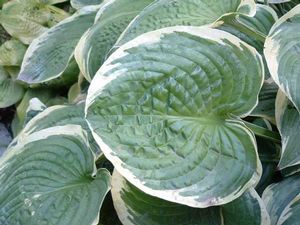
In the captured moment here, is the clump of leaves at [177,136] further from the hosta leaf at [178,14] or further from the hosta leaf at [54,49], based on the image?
the hosta leaf at [54,49]

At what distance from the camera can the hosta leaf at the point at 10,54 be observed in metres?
1.47

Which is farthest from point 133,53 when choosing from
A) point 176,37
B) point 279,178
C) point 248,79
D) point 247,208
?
point 279,178

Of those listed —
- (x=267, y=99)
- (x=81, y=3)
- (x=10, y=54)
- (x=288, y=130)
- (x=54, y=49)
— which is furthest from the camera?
(x=10, y=54)

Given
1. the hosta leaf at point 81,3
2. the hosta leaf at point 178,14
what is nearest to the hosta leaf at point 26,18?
the hosta leaf at point 81,3

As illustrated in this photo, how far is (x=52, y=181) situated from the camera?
2.73 feet

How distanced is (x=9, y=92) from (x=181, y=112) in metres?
0.87

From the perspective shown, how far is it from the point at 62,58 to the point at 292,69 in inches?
23.4

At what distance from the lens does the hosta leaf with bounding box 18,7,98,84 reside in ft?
4.00

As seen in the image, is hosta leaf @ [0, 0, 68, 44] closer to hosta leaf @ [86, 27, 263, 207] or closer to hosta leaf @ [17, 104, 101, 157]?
hosta leaf @ [17, 104, 101, 157]

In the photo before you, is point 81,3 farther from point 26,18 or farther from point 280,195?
point 280,195

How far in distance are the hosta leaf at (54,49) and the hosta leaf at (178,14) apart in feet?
1.05

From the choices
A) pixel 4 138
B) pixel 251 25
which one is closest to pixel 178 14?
pixel 251 25

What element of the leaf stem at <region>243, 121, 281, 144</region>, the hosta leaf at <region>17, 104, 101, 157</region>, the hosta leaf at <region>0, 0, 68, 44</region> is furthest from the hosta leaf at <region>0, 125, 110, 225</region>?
the hosta leaf at <region>0, 0, 68, 44</region>

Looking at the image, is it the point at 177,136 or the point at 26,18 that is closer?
the point at 177,136
